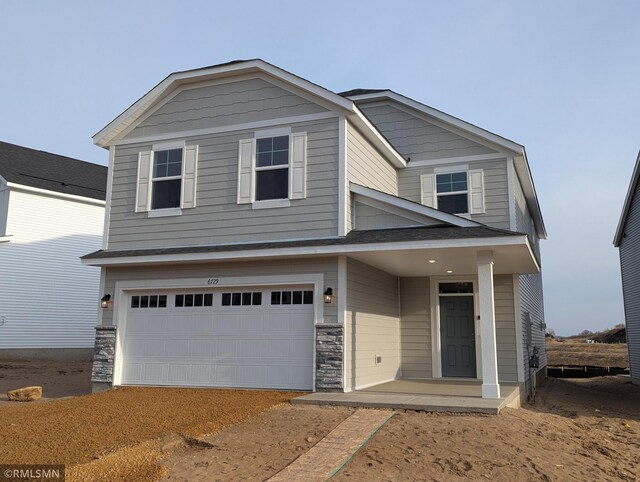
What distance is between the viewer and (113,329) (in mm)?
11945

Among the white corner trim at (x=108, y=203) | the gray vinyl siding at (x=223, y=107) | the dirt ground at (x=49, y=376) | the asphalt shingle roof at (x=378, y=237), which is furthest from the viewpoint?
the dirt ground at (x=49, y=376)

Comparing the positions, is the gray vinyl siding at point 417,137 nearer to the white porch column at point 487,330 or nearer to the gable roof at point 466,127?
the gable roof at point 466,127

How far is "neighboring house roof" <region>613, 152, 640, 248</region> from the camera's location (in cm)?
1912

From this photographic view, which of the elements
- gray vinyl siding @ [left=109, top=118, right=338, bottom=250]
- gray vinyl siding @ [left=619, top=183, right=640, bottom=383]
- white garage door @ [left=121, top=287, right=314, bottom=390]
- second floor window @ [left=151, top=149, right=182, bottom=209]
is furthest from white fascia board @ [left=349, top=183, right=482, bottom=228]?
gray vinyl siding @ [left=619, top=183, right=640, bottom=383]

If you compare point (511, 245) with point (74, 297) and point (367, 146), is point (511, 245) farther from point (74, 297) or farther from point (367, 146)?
point (74, 297)

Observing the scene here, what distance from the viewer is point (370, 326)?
1152 centimetres

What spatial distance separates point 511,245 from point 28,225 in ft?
60.2

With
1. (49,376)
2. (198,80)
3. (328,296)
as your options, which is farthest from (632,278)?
(49,376)

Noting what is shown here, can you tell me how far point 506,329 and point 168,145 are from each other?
857cm

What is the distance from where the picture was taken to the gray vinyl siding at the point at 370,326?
10492 mm

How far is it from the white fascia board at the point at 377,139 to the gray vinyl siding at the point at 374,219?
1602 mm

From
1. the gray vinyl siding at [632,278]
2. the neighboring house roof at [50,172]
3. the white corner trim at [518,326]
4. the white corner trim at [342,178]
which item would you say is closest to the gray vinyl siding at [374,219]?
the white corner trim at [342,178]

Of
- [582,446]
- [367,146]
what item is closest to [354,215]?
[367,146]

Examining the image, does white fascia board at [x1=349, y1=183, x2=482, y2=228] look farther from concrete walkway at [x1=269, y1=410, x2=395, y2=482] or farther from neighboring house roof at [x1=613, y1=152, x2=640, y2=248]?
neighboring house roof at [x1=613, y1=152, x2=640, y2=248]
